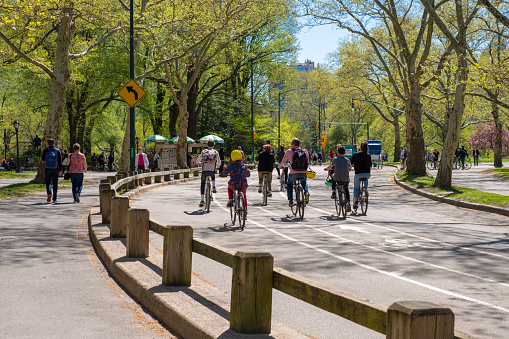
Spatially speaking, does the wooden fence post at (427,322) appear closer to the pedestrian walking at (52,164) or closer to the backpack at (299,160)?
the backpack at (299,160)

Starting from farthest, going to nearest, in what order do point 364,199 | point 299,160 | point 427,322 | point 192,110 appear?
point 192,110 → point 364,199 → point 299,160 → point 427,322

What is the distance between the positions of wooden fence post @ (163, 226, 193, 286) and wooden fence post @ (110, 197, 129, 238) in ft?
13.2

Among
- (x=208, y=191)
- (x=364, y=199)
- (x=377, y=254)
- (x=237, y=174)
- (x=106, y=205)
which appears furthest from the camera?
(x=364, y=199)

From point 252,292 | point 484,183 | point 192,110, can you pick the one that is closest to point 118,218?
point 252,292

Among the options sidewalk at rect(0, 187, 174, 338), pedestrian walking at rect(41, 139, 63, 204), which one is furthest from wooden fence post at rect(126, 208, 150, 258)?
pedestrian walking at rect(41, 139, 63, 204)

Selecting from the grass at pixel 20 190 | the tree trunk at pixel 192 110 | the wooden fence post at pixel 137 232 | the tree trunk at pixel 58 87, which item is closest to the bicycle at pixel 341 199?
the wooden fence post at pixel 137 232

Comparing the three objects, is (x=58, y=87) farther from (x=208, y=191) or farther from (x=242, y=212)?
(x=242, y=212)

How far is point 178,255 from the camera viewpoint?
6312 millimetres

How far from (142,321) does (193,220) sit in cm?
891

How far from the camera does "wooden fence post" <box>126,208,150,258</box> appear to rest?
8.16 m

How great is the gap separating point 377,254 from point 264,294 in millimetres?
5754

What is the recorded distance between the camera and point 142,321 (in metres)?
5.91

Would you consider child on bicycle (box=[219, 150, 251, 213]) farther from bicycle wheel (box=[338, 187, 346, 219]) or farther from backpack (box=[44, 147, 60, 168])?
backpack (box=[44, 147, 60, 168])

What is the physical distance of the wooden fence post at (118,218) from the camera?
10289 mm
